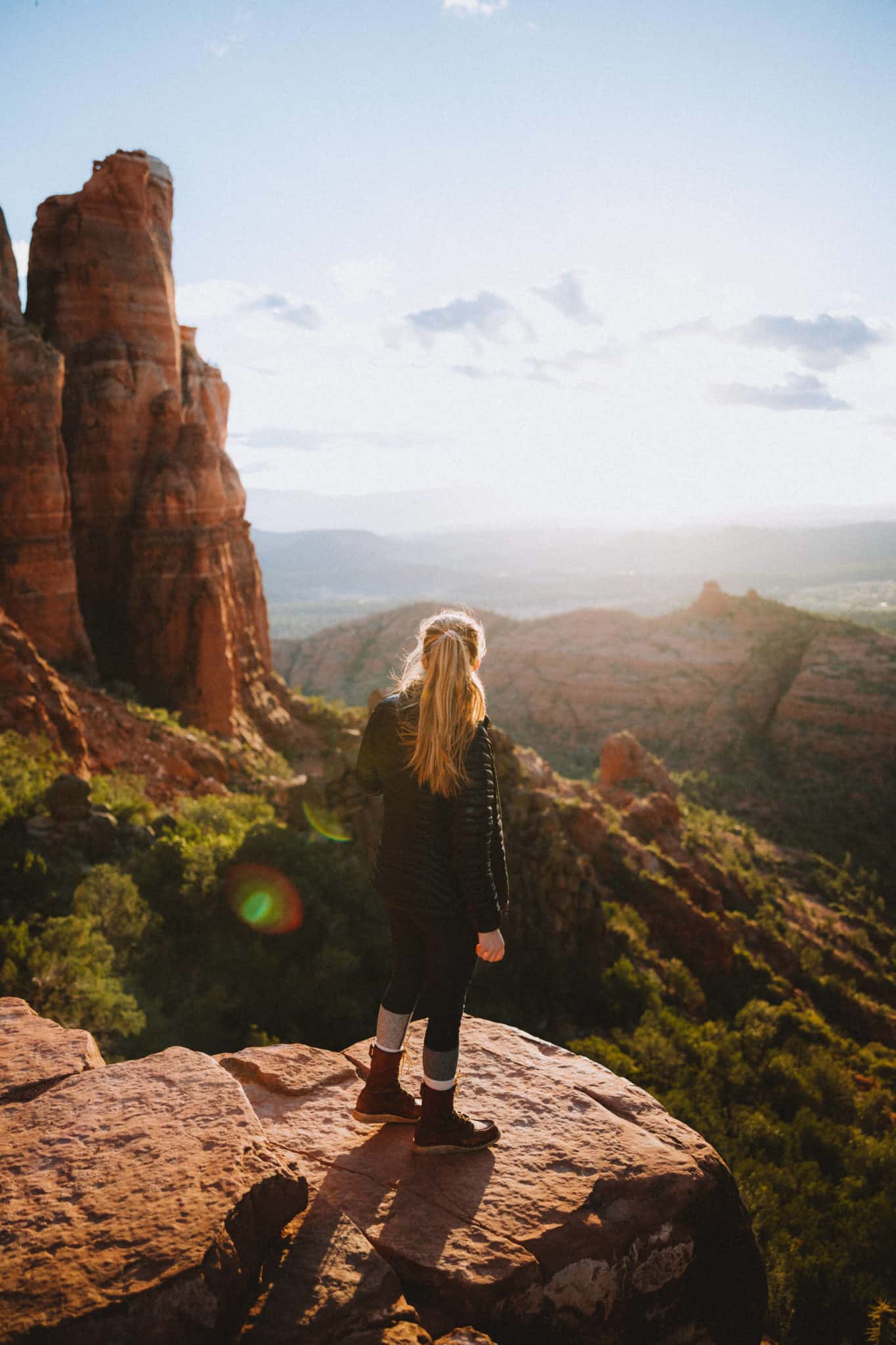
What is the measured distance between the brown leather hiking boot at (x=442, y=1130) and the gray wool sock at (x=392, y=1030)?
30 centimetres

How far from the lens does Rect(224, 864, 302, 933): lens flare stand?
10.7m

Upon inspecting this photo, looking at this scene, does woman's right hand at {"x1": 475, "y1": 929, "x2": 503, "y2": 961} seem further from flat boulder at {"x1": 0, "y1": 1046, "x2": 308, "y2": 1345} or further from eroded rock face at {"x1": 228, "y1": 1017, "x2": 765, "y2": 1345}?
flat boulder at {"x1": 0, "y1": 1046, "x2": 308, "y2": 1345}

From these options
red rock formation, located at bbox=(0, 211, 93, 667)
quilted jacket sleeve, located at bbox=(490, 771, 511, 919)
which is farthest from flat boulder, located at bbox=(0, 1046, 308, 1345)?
red rock formation, located at bbox=(0, 211, 93, 667)

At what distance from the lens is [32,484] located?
57.1 feet

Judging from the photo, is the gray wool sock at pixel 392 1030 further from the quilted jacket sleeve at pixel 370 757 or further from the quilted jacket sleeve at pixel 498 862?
the quilted jacket sleeve at pixel 370 757

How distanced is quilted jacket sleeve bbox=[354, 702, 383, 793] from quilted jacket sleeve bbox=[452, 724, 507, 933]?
0.53 m

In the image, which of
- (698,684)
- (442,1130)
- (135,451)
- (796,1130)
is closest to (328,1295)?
(442,1130)

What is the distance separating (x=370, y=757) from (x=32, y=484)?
17386 millimetres

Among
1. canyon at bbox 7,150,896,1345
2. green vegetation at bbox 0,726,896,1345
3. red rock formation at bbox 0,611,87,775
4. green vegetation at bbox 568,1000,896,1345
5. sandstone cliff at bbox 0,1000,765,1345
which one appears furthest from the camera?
red rock formation at bbox 0,611,87,775

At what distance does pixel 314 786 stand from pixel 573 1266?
41.2 feet

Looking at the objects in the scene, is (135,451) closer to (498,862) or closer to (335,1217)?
(498,862)

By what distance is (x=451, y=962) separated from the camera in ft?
12.2

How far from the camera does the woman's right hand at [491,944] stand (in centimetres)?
361

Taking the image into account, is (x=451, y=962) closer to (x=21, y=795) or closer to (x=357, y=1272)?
(x=357, y=1272)
